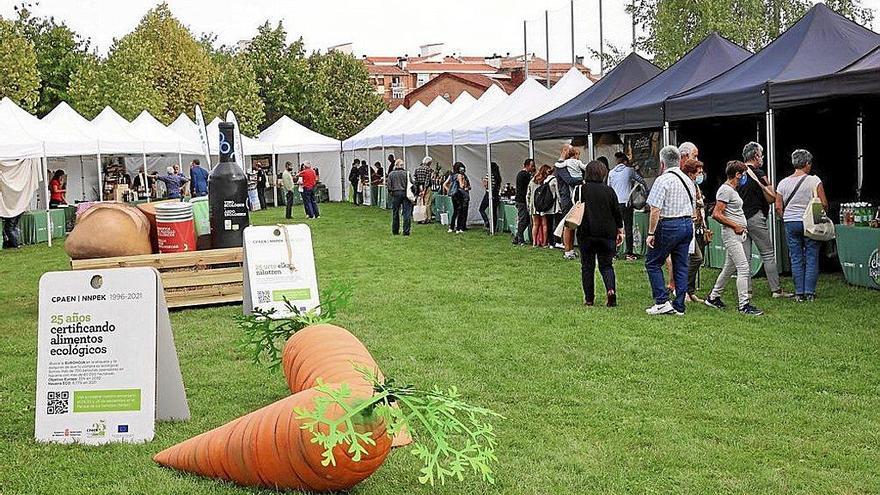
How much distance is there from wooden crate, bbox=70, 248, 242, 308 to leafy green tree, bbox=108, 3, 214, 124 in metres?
45.6

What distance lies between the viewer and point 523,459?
5.46 meters

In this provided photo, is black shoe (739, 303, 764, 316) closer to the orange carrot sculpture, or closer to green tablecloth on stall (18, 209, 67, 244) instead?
the orange carrot sculpture

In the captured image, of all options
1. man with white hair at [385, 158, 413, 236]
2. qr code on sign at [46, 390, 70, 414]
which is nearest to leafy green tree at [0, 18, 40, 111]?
man with white hair at [385, 158, 413, 236]

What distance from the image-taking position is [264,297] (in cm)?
1029

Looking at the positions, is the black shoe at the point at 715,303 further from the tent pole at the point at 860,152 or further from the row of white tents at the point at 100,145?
the row of white tents at the point at 100,145

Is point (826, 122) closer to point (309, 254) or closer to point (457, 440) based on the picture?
point (309, 254)

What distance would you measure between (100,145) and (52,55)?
31.8 m

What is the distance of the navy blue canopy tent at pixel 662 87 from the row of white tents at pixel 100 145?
6.10m

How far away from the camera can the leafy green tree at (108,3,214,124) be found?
58938mm

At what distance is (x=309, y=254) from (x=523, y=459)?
544cm

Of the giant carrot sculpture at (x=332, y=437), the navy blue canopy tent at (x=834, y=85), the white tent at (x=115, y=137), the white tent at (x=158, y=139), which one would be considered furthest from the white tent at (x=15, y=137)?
the giant carrot sculpture at (x=332, y=437)

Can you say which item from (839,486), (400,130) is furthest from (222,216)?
(400,130)

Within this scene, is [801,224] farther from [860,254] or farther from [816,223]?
[860,254]

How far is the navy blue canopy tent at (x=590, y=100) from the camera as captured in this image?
692 inches
